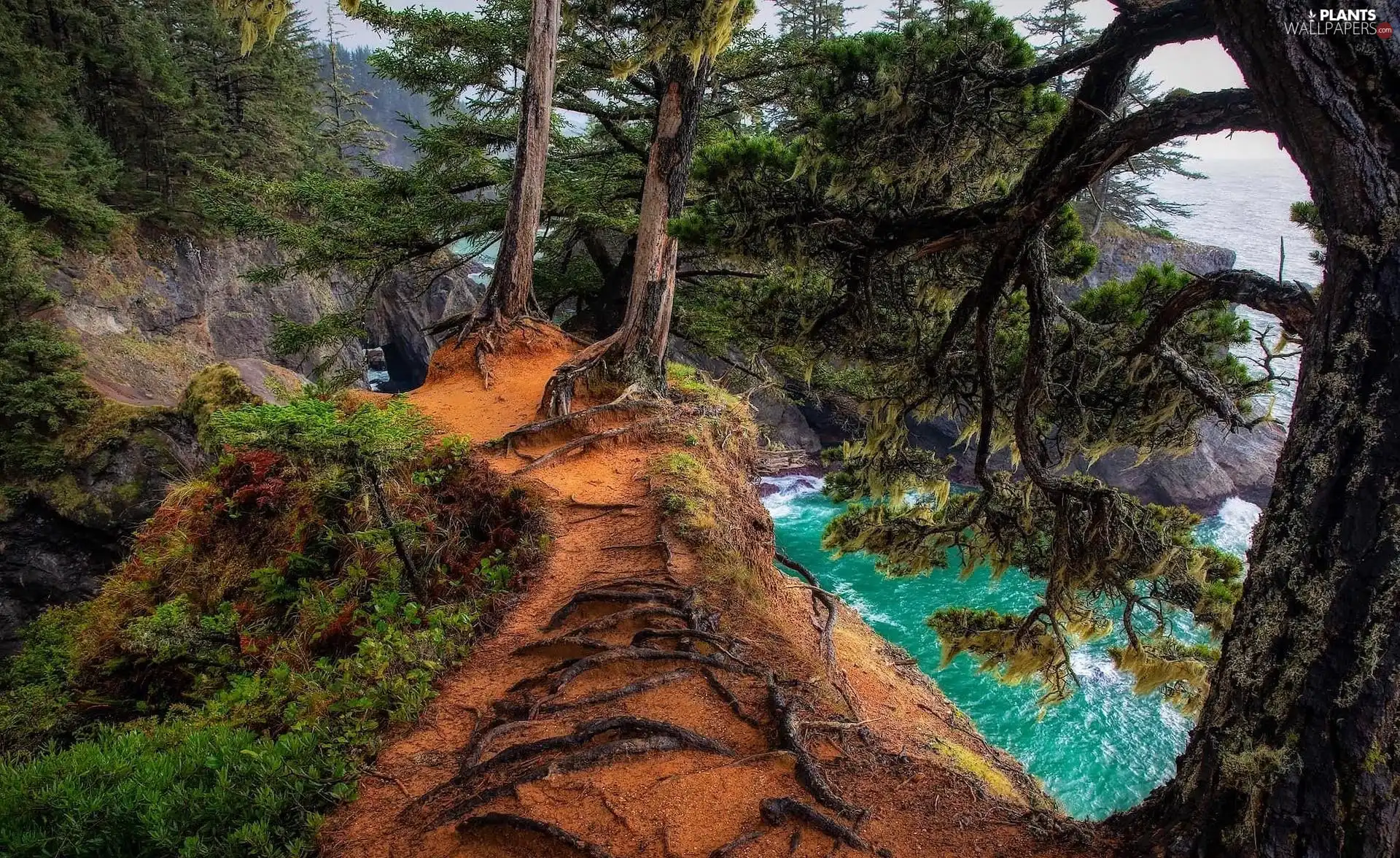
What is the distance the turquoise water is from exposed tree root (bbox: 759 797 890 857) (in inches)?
269

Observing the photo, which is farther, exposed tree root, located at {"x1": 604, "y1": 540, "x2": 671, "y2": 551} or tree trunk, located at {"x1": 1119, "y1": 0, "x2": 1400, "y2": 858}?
exposed tree root, located at {"x1": 604, "y1": 540, "x2": 671, "y2": 551}

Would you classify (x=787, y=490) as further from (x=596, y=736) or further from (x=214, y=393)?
(x=596, y=736)

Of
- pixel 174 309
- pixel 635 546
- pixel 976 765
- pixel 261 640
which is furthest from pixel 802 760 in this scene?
pixel 174 309

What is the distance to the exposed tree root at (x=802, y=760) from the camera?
2.92 meters

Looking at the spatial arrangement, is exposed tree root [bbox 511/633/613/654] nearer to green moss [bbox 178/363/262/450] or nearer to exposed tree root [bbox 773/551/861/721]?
exposed tree root [bbox 773/551/861/721]

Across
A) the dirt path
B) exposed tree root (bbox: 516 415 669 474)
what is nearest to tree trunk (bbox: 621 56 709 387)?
exposed tree root (bbox: 516 415 669 474)

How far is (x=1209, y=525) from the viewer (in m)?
21.6

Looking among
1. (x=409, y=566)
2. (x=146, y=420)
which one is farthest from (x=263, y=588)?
(x=146, y=420)

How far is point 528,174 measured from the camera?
376 inches

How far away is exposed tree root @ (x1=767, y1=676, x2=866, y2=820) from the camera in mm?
2920

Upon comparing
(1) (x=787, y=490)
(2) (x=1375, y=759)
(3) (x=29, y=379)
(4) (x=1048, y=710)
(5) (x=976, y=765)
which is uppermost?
(2) (x=1375, y=759)

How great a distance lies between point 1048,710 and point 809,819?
880 cm

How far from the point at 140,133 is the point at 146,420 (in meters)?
15.0

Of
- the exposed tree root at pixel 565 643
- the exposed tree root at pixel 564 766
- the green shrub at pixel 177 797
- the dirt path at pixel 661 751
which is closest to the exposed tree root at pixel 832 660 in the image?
the dirt path at pixel 661 751
